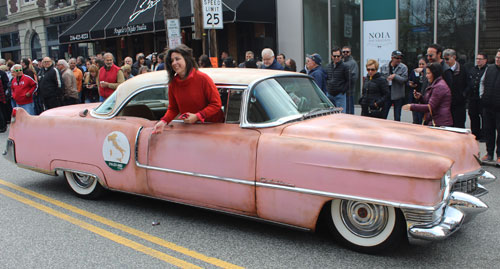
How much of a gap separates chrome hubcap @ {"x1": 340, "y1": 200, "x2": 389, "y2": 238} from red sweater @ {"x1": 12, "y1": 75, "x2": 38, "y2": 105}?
10132 millimetres

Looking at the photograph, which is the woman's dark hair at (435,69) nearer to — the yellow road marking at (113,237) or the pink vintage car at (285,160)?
the pink vintage car at (285,160)

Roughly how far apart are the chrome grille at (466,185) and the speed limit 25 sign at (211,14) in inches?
275

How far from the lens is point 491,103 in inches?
291

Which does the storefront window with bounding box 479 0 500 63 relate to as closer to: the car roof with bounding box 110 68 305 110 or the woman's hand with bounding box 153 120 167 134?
the car roof with bounding box 110 68 305 110

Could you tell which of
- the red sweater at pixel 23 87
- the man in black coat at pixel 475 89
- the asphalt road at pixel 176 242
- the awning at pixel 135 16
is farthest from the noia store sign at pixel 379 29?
the red sweater at pixel 23 87

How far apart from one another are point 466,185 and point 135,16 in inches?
637

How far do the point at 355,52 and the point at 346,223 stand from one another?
36.6 ft

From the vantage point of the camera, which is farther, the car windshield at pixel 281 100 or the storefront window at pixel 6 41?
the storefront window at pixel 6 41

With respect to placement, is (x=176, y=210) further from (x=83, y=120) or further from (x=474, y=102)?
(x=474, y=102)

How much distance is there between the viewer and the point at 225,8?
14.8 m

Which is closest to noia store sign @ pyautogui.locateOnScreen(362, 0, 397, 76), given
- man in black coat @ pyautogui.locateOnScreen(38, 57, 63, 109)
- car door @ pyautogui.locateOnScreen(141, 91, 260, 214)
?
man in black coat @ pyautogui.locateOnScreen(38, 57, 63, 109)

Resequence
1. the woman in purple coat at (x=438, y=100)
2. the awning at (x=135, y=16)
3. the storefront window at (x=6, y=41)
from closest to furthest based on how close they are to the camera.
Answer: the woman in purple coat at (x=438, y=100)
the awning at (x=135, y=16)
the storefront window at (x=6, y=41)

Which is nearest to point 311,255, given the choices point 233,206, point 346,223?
point 346,223

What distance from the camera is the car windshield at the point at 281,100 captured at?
14.5ft
